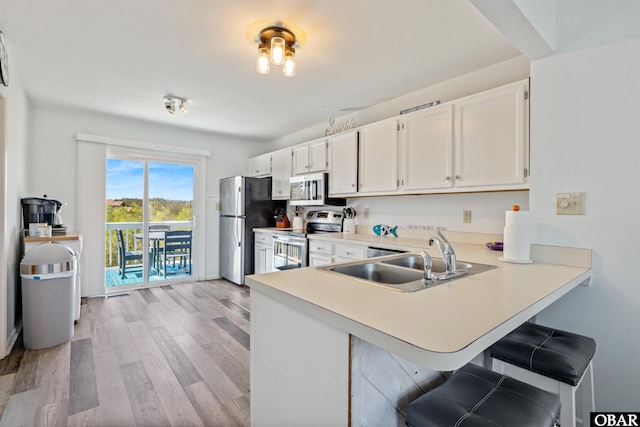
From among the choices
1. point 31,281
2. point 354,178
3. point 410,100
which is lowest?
point 31,281

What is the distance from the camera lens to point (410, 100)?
10.2 feet

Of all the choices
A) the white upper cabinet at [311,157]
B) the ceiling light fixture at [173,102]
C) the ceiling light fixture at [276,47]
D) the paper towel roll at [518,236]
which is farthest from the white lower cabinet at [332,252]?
the ceiling light fixture at [173,102]

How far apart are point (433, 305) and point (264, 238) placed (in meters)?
3.60

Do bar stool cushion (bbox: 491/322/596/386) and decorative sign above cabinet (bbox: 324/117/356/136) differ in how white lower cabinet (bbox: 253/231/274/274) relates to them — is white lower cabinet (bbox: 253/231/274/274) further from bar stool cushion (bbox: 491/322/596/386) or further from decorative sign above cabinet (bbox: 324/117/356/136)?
bar stool cushion (bbox: 491/322/596/386)

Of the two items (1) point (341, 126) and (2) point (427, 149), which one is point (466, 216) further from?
(1) point (341, 126)

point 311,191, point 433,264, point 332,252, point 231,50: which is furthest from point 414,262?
point 311,191

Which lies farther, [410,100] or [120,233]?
[120,233]

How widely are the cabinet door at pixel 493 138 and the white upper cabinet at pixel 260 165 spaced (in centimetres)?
303

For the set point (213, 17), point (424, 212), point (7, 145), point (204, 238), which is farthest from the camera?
point (204, 238)

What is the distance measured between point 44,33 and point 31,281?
192cm

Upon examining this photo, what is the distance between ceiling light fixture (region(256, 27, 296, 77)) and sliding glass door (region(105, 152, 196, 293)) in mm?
3137

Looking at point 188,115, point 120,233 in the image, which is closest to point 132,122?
point 188,115

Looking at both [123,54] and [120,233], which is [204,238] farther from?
[123,54]

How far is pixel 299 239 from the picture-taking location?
367 centimetres
